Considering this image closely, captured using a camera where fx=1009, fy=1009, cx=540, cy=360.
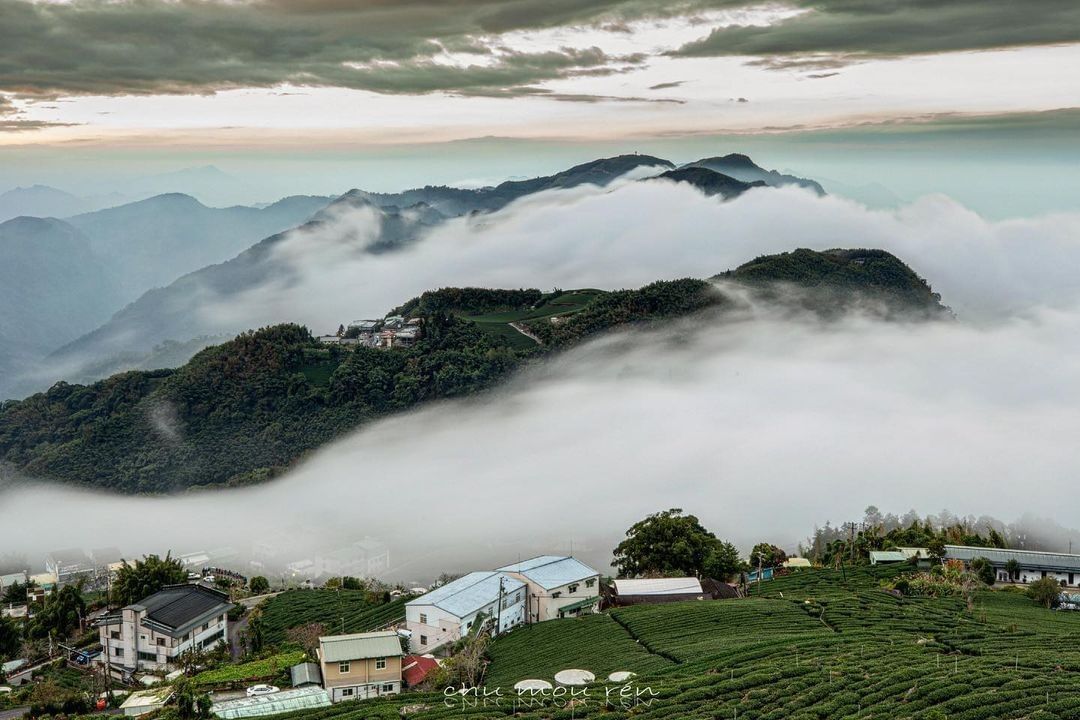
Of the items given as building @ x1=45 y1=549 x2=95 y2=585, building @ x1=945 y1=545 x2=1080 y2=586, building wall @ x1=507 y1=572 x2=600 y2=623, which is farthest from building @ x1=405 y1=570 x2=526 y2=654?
building @ x1=45 y1=549 x2=95 y2=585

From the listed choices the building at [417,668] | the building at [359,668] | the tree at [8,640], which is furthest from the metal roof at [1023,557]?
the tree at [8,640]

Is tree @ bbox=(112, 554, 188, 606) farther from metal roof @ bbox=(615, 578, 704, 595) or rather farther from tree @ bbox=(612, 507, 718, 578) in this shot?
tree @ bbox=(612, 507, 718, 578)

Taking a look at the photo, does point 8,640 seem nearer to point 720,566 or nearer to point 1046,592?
point 720,566

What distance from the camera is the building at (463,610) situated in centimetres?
3709

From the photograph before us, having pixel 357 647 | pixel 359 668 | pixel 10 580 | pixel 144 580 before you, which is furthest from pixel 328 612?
pixel 10 580

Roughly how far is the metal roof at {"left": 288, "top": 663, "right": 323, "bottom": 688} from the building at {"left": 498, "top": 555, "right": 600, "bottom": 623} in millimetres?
9757

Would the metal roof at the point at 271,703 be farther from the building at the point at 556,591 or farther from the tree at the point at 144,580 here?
the tree at the point at 144,580

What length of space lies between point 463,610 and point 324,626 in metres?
7.46

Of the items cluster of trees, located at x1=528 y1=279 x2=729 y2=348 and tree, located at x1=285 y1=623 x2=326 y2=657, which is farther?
cluster of trees, located at x1=528 y1=279 x2=729 y2=348

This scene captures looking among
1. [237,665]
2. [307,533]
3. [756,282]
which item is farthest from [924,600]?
[756,282]

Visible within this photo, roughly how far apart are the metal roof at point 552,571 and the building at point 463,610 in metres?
0.97

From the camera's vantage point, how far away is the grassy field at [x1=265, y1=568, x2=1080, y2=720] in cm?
2431

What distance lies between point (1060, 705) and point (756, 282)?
342 ft

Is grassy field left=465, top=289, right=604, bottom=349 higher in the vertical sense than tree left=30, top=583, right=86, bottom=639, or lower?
higher
